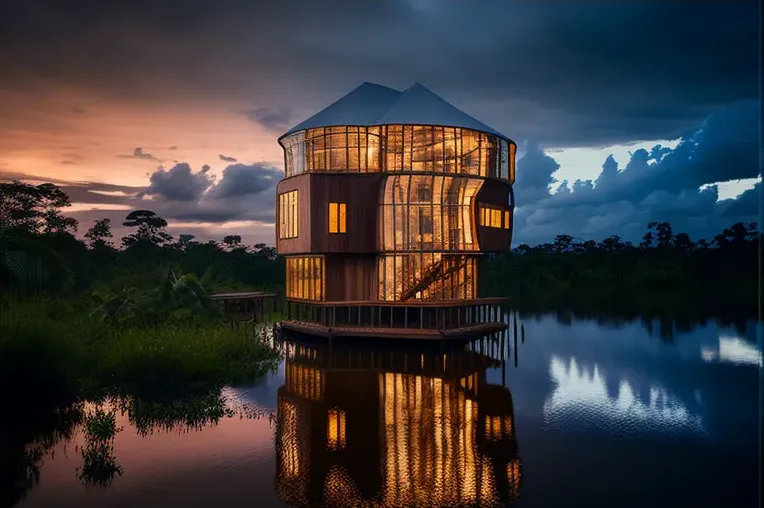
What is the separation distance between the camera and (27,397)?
20438mm

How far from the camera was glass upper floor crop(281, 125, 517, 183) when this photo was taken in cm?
3819

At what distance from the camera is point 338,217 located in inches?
1506

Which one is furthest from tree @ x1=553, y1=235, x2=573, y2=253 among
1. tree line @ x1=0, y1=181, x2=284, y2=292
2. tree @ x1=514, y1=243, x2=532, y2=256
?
tree line @ x1=0, y1=181, x2=284, y2=292

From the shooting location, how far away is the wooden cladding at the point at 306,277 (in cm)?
3916

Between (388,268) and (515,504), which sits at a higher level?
(388,268)

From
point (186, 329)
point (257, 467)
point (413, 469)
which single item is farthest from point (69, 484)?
point (186, 329)

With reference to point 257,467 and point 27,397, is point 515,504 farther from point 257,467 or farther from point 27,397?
point 27,397

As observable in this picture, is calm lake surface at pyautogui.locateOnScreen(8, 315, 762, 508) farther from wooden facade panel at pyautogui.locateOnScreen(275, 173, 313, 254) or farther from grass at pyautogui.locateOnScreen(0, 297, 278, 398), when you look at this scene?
wooden facade panel at pyautogui.locateOnScreen(275, 173, 313, 254)

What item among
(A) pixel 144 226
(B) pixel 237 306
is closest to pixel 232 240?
(A) pixel 144 226

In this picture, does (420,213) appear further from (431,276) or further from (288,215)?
(288,215)

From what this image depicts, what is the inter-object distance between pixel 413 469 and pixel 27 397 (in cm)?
1309

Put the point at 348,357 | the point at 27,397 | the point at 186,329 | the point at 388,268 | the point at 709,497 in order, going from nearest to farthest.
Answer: the point at 709,497, the point at 27,397, the point at 186,329, the point at 348,357, the point at 388,268

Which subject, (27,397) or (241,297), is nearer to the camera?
(27,397)

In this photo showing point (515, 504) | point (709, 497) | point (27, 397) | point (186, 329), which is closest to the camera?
point (515, 504)
